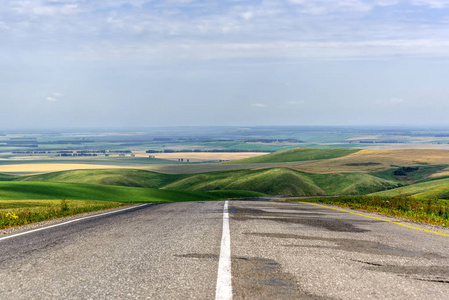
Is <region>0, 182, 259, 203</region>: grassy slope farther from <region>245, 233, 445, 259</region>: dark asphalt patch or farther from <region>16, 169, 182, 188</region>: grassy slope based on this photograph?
<region>16, 169, 182, 188</region>: grassy slope

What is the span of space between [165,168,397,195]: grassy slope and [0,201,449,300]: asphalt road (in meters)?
90.2

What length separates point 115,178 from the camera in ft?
420

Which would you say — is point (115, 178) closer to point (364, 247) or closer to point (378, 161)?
point (378, 161)

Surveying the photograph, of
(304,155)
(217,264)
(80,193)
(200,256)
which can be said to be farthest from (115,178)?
(217,264)

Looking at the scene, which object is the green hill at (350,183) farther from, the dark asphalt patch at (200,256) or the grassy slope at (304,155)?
the dark asphalt patch at (200,256)

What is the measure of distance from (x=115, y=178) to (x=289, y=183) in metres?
56.5

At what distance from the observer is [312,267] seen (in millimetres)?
6559

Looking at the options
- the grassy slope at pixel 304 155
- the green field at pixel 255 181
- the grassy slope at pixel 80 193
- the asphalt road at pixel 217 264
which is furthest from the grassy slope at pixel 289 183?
the asphalt road at pixel 217 264

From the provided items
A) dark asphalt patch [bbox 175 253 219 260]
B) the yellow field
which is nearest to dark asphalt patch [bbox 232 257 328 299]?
dark asphalt patch [bbox 175 253 219 260]

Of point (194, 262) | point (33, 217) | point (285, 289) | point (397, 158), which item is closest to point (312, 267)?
point (285, 289)

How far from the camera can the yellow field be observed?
125188mm

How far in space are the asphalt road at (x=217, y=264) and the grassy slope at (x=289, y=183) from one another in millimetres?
90174

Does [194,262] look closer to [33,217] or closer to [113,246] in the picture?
[113,246]

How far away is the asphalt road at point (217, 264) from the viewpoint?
5.29m
